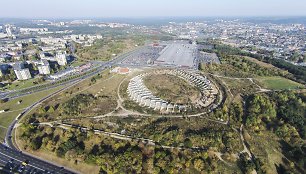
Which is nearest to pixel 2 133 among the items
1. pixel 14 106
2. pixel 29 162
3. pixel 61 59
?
pixel 14 106

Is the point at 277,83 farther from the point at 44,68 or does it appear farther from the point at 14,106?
the point at 44,68

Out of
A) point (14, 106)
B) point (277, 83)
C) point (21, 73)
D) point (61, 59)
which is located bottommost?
point (14, 106)

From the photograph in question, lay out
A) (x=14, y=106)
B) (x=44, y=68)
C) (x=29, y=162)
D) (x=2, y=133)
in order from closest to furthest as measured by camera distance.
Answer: (x=29, y=162), (x=2, y=133), (x=14, y=106), (x=44, y=68)

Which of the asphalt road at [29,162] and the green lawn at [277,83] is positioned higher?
the green lawn at [277,83]

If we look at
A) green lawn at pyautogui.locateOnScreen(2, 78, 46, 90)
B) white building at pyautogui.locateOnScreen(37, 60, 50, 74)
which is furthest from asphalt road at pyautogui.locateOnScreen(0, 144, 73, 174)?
white building at pyautogui.locateOnScreen(37, 60, 50, 74)

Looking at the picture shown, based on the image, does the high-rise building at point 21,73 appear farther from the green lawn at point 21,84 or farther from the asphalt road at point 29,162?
the asphalt road at point 29,162

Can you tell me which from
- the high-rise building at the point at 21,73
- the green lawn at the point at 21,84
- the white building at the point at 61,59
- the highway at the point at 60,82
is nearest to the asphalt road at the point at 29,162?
the highway at the point at 60,82

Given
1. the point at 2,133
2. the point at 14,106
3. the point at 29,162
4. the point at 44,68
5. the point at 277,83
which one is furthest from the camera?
the point at 44,68

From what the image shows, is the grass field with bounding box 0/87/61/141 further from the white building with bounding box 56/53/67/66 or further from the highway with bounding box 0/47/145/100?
the white building with bounding box 56/53/67/66
